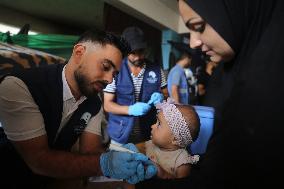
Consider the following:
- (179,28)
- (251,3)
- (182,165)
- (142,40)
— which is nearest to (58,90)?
(182,165)

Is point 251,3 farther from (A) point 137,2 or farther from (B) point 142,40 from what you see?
(A) point 137,2

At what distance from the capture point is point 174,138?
3.78ft

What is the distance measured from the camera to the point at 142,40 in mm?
1799

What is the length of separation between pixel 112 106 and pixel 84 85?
0.71m

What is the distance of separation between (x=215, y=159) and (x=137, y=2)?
2.57 metres

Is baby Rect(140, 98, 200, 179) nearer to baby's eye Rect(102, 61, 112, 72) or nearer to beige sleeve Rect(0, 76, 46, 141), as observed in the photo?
baby's eye Rect(102, 61, 112, 72)

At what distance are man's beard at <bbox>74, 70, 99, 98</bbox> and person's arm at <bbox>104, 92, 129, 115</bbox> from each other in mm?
633

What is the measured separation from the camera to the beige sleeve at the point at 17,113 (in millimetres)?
854

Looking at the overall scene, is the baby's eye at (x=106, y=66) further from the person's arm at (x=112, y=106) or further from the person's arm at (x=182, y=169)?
the person's arm at (x=112, y=106)

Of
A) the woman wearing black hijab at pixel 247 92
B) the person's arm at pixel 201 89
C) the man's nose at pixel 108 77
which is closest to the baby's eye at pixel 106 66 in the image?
the man's nose at pixel 108 77

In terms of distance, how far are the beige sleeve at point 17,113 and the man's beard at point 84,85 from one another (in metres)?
0.20

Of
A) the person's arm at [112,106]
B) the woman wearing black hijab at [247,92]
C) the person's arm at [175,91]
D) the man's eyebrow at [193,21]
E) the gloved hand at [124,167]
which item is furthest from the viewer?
the person's arm at [175,91]

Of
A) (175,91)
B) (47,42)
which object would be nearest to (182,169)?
(175,91)

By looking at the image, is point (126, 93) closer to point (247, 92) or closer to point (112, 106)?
point (112, 106)
